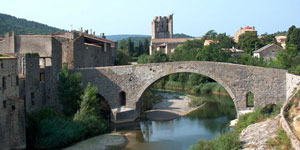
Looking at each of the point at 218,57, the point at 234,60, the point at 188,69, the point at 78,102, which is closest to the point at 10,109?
the point at 78,102

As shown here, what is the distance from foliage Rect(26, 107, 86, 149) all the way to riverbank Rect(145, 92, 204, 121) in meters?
7.86

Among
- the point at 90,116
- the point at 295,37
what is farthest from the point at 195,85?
the point at 90,116

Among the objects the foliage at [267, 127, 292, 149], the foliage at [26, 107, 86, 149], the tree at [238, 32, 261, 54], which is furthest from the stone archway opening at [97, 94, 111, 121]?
the tree at [238, 32, 261, 54]

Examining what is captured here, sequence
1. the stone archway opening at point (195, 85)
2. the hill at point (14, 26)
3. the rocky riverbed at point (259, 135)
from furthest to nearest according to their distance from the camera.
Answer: the hill at point (14, 26) < the stone archway opening at point (195, 85) < the rocky riverbed at point (259, 135)

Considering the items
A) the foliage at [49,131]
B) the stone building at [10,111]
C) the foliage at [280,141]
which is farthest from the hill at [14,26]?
the foliage at [280,141]

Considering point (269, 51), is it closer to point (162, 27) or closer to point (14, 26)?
point (14, 26)

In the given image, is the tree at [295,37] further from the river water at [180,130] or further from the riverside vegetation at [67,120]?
the riverside vegetation at [67,120]

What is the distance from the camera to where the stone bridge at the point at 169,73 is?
2317cm

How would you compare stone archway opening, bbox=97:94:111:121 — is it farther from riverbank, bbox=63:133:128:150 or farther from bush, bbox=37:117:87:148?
bush, bbox=37:117:87:148

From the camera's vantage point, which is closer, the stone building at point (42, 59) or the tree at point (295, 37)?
the stone building at point (42, 59)

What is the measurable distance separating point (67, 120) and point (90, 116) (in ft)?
4.64

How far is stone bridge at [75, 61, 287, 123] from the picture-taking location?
23.2m

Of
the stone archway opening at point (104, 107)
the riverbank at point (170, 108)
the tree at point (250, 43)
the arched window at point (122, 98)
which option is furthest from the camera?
the tree at point (250, 43)

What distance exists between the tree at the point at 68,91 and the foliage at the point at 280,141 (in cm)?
1262
